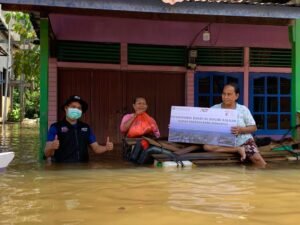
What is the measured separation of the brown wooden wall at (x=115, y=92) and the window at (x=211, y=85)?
1.51ft

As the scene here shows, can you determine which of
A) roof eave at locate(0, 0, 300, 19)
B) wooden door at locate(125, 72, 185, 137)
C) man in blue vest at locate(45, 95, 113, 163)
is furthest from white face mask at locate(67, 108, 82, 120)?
wooden door at locate(125, 72, 185, 137)

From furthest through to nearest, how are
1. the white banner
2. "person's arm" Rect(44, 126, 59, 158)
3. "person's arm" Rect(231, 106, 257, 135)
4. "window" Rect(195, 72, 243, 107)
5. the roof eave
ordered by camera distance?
"window" Rect(195, 72, 243, 107) → the white banner → "person's arm" Rect(231, 106, 257, 135) → the roof eave → "person's arm" Rect(44, 126, 59, 158)

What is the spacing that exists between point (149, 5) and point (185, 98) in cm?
516

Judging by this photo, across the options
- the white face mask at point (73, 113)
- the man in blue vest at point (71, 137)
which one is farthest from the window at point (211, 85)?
the white face mask at point (73, 113)

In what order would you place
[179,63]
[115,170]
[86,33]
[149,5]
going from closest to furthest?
[115,170] → [149,5] → [86,33] → [179,63]

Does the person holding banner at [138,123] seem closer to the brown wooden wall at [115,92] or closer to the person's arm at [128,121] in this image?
the person's arm at [128,121]

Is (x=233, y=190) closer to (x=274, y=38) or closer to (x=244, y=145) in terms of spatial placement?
(x=244, y=145)

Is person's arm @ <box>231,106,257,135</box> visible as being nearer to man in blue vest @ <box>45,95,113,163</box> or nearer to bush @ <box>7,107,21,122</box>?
man in blue vest @ <box>45,95,113,163</box>

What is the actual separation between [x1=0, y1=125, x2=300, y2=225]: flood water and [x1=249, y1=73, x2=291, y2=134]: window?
5.64 meters

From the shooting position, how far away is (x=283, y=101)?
12969 mm

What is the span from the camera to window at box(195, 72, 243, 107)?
40.9ft

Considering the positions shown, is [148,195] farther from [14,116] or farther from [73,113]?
[14,116]

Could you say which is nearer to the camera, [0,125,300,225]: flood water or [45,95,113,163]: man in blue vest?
[0,125,300,225]: flood water

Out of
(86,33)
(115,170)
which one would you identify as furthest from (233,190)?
(86,33)
